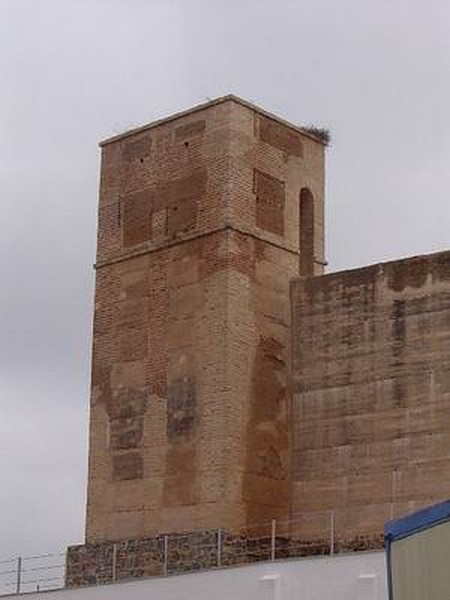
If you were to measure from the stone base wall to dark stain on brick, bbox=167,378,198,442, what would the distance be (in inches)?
78.6

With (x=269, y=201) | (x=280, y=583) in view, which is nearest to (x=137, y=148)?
(x=269, y=201)

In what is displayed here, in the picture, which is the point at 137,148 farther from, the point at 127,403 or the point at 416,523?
the point at 416,523

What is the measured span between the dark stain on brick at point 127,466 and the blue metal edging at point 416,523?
42.1 ft

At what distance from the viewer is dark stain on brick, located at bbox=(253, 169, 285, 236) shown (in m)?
30.1

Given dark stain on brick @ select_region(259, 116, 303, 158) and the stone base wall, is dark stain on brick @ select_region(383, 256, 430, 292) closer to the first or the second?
dark stain on brick @ select_region(259, 116, 303, 158)

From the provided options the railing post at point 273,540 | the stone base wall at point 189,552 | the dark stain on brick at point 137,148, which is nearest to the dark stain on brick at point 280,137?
the dark stain on brick at point 137,148

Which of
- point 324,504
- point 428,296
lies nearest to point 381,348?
point 428,296

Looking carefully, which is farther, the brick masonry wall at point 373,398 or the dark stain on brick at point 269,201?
the dark stain on brick at point 269,201

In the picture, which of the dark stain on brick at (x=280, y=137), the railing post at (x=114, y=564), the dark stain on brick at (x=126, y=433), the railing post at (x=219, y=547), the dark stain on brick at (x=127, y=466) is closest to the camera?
the railing post at (x=219, y=547)

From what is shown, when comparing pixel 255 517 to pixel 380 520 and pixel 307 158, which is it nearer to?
pixel 380 520

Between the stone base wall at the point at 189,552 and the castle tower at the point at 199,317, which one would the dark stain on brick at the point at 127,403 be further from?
the stone base wall at the point at 189,552

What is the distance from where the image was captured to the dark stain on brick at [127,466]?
2967 cm

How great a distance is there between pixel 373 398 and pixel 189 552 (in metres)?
4.44

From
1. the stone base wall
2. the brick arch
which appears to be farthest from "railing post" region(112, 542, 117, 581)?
the brick arch
